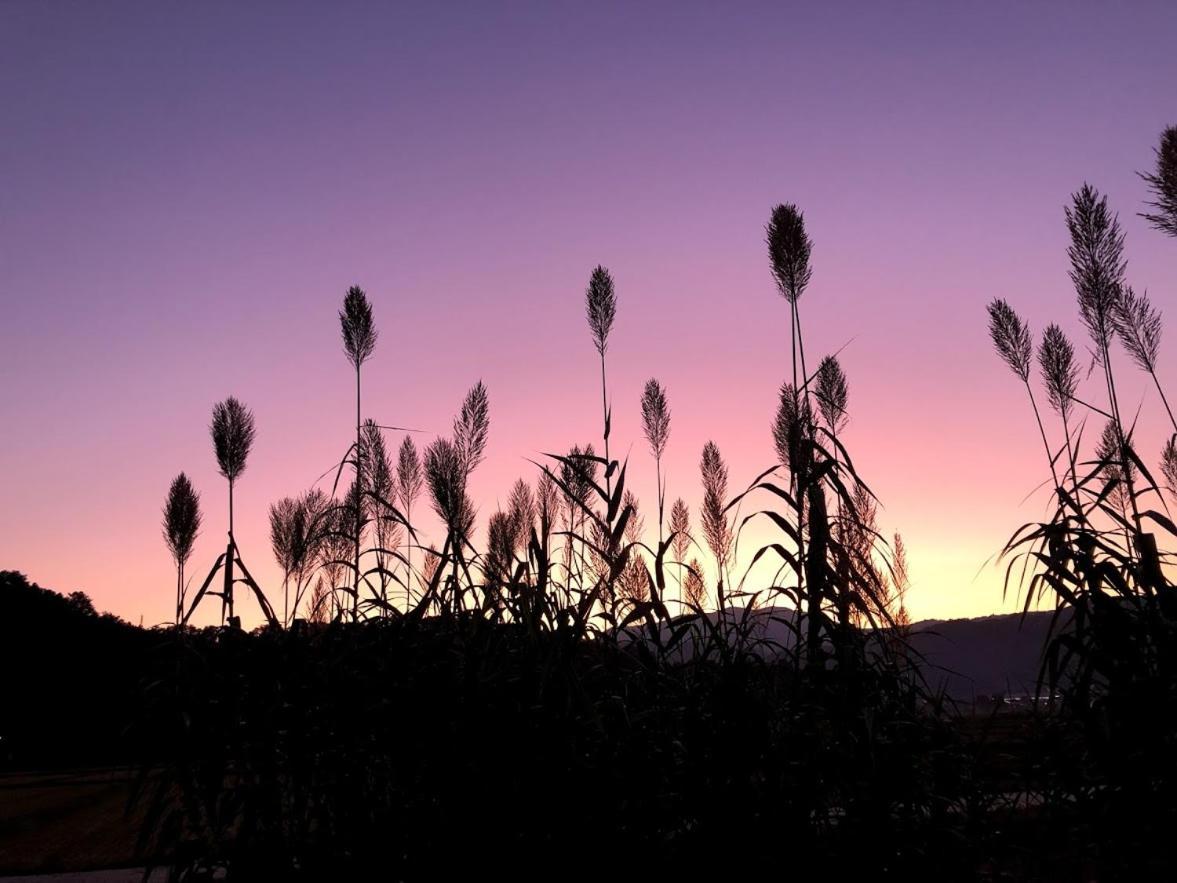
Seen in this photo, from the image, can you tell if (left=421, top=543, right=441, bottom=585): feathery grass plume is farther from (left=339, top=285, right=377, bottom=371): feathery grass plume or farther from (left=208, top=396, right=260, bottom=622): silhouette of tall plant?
(left=208, top=396, right=260, bottom=622): silhouette of tall plant

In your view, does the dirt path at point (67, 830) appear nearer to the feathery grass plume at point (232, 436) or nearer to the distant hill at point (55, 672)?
the feathery grass plume at point (232, 436)

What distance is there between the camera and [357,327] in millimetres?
4855

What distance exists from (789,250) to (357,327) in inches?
91.9

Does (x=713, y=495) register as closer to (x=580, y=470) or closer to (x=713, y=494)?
(x=713, y=494)

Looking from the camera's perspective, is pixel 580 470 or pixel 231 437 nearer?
pixel 580 470

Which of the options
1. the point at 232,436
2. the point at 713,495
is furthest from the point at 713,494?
the point at 232,436

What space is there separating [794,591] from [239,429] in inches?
308

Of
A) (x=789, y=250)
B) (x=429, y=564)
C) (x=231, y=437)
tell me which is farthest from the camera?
(x=231, y=437)

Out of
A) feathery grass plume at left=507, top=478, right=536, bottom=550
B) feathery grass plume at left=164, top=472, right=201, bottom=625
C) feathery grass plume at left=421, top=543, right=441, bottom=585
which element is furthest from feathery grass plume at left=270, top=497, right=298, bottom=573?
feathery grass plume at left=421, top=543, right=441, bottom=585

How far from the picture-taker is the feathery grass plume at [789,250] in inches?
159

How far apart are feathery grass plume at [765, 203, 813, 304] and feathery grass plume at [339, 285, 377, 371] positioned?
82.1 inches

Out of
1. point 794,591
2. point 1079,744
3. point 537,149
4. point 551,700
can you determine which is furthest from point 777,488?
point 537,149

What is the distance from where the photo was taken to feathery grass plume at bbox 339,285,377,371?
464cm

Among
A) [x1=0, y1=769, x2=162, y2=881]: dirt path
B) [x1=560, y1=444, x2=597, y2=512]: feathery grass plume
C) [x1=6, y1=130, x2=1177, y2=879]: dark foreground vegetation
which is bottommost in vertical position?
[x1=0, y1=769, x2=162, y2=881]: dirt path
